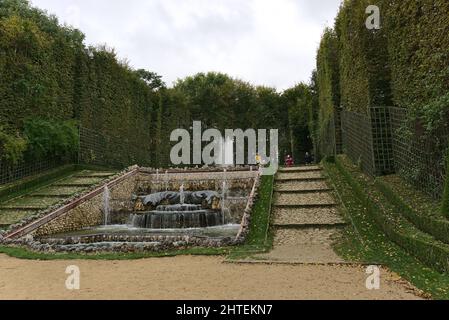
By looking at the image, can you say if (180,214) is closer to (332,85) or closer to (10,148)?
(10,148)

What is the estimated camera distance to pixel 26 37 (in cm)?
1491

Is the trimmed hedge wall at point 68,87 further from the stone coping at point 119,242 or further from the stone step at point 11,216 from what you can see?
the stone coping at point 119,242

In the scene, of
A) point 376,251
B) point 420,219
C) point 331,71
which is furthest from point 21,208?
point 331,71

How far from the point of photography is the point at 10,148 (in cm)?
1293

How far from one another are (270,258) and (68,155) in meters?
12.8

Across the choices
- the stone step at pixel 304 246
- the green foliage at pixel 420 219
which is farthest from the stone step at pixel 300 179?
the stone step at pixel 304 246

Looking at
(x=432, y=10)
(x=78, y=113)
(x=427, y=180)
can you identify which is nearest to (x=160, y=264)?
(x=427, y=180)

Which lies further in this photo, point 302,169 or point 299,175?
point 302,169

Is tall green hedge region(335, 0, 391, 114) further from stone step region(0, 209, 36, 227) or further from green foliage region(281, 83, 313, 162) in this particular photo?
green foliage region(281, 83, 313, 162)

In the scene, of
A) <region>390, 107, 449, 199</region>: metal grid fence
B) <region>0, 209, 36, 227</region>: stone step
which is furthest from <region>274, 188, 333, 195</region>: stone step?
<region>0, 209, 36, 227</region>: stone step

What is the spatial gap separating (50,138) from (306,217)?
10.7m

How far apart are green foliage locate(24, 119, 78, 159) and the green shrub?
0.84 m

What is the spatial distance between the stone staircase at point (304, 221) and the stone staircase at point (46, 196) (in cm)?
688
